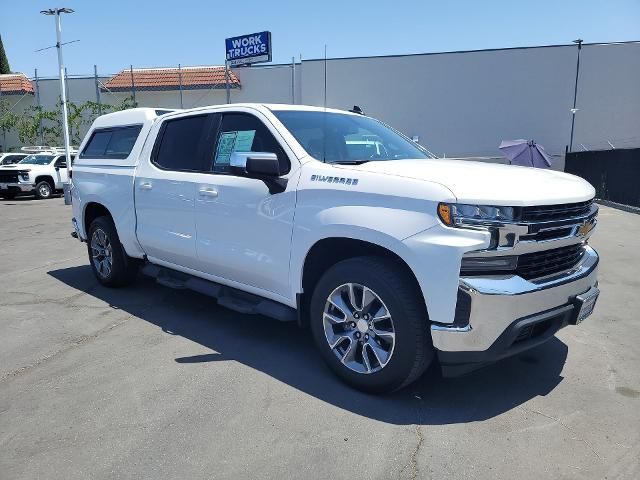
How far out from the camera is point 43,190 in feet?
65.2

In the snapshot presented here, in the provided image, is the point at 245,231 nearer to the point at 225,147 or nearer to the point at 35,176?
the point at 225,147

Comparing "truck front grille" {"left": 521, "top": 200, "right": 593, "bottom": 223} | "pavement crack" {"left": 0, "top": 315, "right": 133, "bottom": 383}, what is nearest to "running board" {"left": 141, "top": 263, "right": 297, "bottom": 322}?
"pavement crack" {"left": 0, "top": 315, "right": 133, "bottom": 383}

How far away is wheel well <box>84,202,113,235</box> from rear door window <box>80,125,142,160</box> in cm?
59

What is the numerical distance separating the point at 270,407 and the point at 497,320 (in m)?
1.52

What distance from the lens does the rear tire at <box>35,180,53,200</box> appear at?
1966cm

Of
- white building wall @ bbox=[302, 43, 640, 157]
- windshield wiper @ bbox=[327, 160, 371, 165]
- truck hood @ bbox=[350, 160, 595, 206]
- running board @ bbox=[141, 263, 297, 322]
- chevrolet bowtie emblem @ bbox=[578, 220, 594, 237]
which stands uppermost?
white building wall @ bbox=[302, 43, 640, 157]

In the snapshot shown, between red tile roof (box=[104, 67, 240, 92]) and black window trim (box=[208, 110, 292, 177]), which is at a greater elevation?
red tile roof (box=[104, 67, 240, 92])

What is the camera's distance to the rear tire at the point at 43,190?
19.7 metres

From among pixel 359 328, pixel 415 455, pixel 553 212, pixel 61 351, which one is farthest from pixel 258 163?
pixel 61 351

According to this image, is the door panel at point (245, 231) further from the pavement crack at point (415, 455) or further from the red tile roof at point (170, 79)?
the red tile roof at point (170, 79)

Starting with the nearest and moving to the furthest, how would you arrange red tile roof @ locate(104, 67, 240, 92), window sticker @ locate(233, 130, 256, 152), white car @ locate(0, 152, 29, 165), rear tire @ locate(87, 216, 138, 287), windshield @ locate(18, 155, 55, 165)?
window sticker @ locate(233, 130, 256, 152)
rear tire @ locate(87, 216, 138, 287)
windshield @ locate(18, 155, 55, 165)
white car @ locate(0, 152, 29, 165)
red tile roof @ locate(104, 67, 240, 92)

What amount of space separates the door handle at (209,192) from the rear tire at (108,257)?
1886 millimetres

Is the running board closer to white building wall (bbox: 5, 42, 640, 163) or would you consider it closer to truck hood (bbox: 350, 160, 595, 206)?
truck hood (bbox: 350, 160, 595, 206)

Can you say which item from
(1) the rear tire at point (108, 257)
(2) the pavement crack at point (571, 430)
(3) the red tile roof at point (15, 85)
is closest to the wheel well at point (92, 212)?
(1) the rear tire at point (108, 257)
